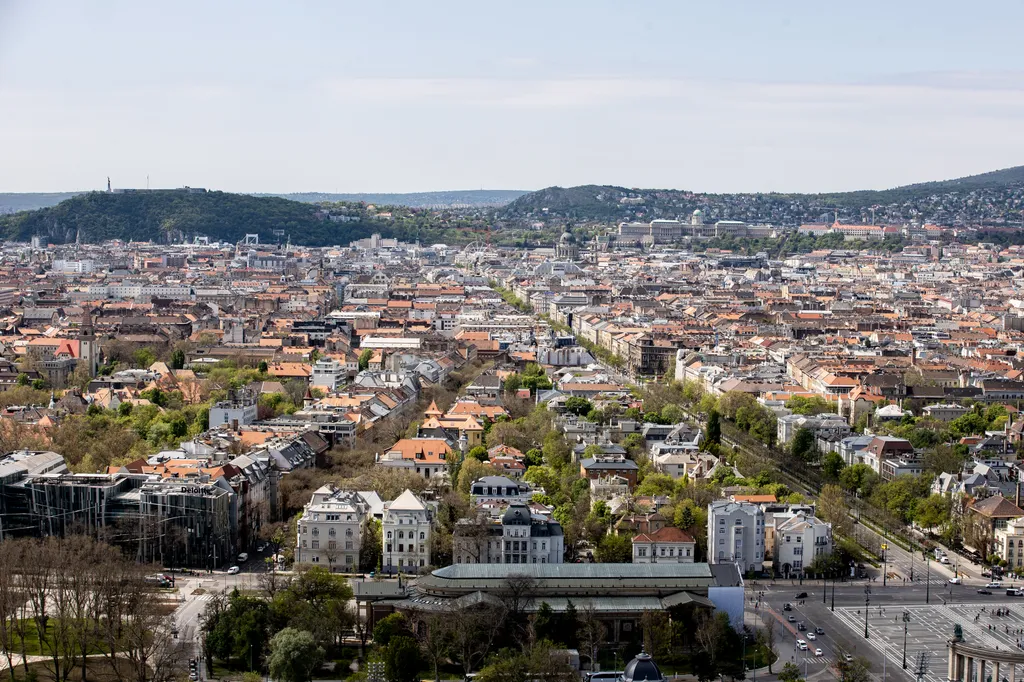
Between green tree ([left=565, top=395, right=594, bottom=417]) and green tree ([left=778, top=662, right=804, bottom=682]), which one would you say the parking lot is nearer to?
green tree ([left=778, top=662, right=804, bottom=682])

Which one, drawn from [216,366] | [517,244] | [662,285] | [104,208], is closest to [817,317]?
[662,285]

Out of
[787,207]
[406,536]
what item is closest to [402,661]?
[406,536]

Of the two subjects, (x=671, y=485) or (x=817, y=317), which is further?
(x=817, y=317)

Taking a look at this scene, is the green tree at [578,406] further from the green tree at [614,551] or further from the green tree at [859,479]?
the green tree at [614,551]

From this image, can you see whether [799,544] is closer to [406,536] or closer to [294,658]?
[406,536]

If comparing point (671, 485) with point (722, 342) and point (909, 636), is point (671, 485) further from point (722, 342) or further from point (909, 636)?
point (722, 342)

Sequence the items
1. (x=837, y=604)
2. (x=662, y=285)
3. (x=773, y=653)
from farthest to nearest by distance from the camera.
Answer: (x=662, y=285), (x=837, y=604), (x=773, y=653)
